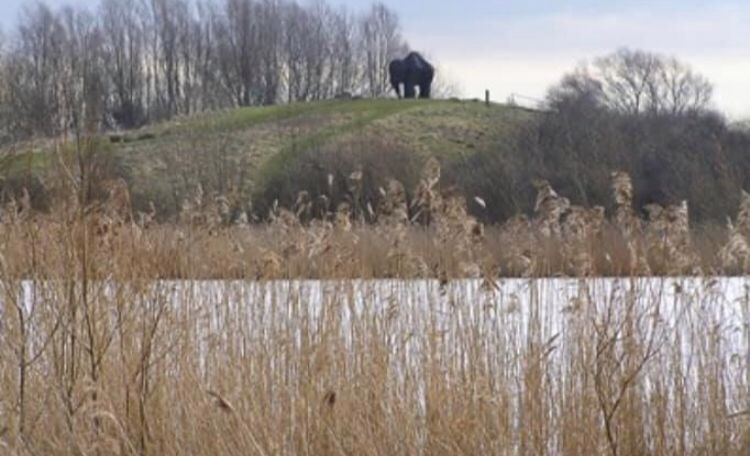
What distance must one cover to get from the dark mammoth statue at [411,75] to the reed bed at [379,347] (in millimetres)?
38851

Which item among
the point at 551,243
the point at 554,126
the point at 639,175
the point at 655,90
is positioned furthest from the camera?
the point at 655,90

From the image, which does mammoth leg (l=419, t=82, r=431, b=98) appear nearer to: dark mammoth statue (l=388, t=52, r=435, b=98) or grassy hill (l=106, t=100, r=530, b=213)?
dark mammoth statue (l=388, t=52, r=435, b=98)

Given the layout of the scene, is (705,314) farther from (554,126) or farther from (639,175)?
(554,126)

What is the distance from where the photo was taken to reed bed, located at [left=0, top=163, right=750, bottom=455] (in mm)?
3771

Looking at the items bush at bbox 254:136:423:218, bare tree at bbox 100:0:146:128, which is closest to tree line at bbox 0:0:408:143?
bare tree at bbox 100:0:146:128

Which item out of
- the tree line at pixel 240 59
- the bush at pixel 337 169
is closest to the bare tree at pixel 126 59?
the tree line at pixel 240 59

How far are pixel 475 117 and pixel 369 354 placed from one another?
30616mm

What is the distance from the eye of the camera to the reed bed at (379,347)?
377 cm

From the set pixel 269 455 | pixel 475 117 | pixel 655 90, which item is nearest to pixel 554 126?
pixel 475 117

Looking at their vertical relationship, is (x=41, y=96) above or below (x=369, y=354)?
above

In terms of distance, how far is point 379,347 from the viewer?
4125 mm

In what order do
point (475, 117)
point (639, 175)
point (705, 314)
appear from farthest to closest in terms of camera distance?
point (475, 117), point (639, 175), point (705, 314)

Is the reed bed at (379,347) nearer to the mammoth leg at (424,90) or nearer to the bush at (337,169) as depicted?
the bush at (337,169)

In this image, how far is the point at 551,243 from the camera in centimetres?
491
